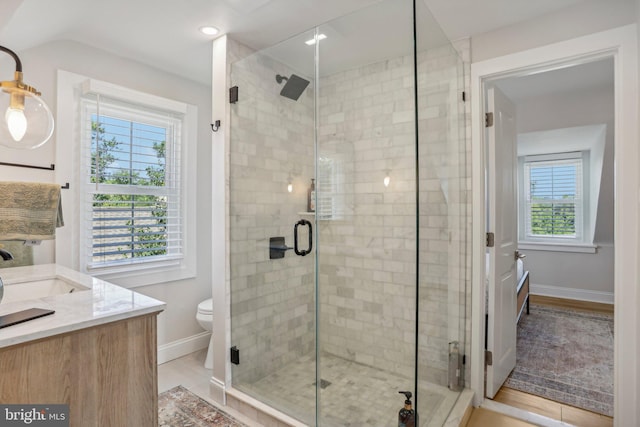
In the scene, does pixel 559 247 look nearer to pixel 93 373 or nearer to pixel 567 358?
pixel 567 358

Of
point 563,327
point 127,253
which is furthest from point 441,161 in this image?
point 563,327

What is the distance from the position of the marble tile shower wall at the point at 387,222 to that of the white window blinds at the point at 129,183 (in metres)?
1.50

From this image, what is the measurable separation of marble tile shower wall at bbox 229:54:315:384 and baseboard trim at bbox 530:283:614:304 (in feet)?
14.1

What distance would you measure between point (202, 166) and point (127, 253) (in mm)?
998

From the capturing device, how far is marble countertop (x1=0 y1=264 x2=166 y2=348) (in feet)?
3.46

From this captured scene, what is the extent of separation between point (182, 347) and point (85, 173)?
1630 mm

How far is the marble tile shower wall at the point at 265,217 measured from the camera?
2.27m

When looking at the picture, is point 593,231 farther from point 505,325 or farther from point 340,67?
point 340,67

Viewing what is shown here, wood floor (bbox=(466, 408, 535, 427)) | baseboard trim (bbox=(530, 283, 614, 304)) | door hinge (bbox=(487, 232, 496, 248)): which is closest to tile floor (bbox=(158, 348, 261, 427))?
wood floor (bbox=(466, 408, 535, 427))

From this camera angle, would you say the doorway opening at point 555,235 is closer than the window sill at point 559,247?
Yes

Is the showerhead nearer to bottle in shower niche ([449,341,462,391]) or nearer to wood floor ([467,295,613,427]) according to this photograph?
bottle in shower niche ([449,341,462,391])

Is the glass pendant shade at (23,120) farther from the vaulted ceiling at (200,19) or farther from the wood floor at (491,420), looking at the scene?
the wood floor at (491,420)

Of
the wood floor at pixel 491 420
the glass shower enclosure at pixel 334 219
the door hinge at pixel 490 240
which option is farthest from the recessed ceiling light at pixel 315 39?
the wood floor at pixel 491 420

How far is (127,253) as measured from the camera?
2674mm
